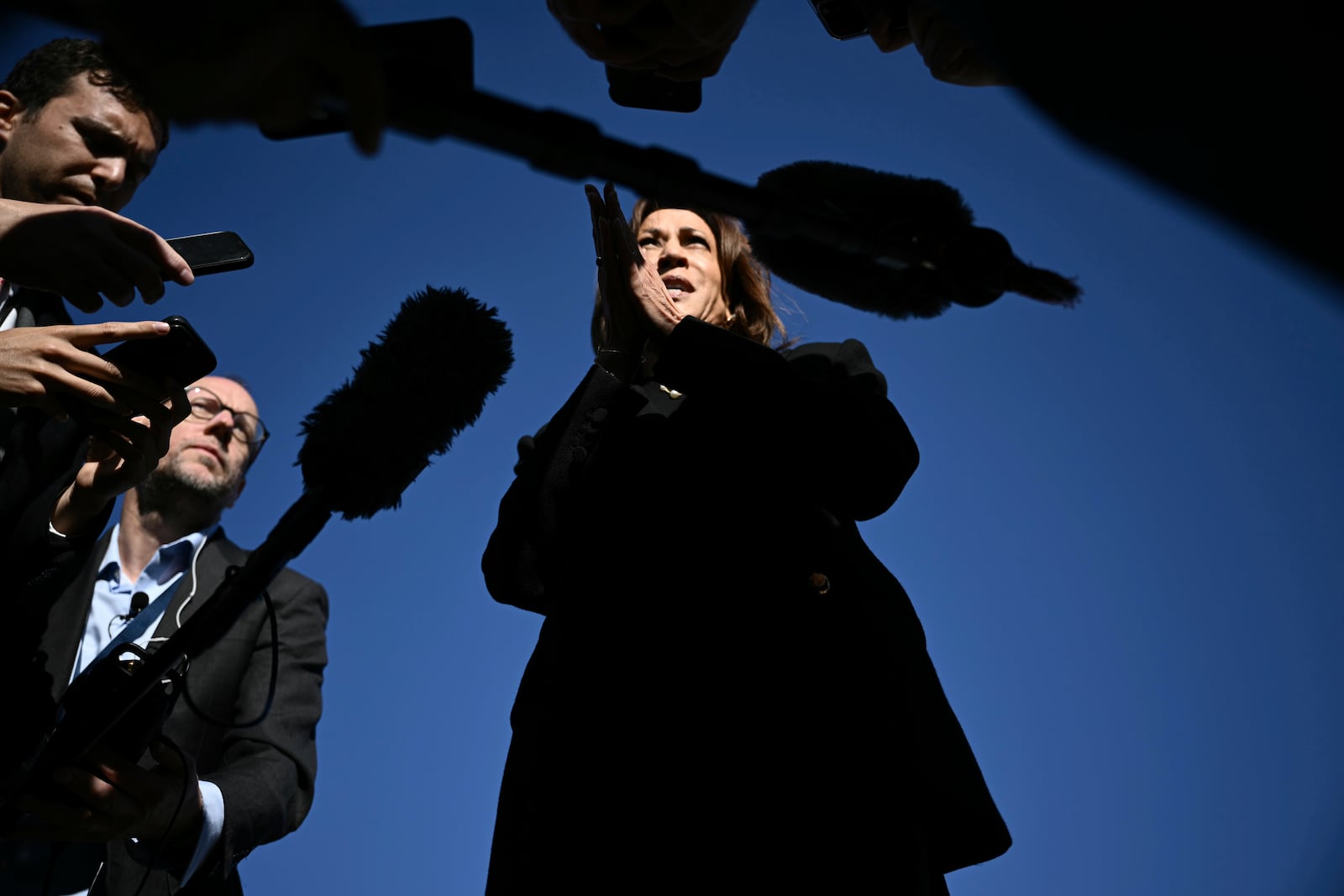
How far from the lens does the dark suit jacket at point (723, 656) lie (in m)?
1.58

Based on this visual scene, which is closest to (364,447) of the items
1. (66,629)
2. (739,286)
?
(739,286)

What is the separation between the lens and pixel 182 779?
6.19 ft

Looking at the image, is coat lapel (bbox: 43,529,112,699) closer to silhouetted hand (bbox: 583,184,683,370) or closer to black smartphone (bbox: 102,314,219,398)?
black smartphone (bbox: 102,314,219,398)

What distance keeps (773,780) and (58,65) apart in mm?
2498

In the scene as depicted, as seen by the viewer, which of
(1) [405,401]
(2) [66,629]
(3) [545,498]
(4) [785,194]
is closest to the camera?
(4) [785,194]

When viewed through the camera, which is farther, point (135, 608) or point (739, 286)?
point (739, 286)

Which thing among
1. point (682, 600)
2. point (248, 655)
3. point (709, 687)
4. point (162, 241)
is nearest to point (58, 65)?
point (162, 241)

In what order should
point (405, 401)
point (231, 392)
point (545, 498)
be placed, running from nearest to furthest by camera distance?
point (405, 401) < point (545, 498) < point (231, 392)

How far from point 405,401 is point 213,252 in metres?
0.68

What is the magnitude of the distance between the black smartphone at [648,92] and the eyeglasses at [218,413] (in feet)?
8.91

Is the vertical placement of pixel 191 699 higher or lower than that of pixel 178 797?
higher

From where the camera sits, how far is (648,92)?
1.80 metres

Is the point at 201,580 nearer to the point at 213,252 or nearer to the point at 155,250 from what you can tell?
the point at 213,252

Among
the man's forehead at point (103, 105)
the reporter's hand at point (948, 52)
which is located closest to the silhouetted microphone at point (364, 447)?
the reporter's hand at point (948, 52)
